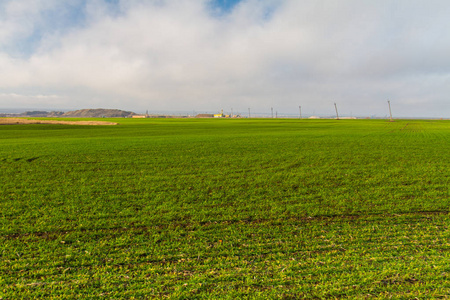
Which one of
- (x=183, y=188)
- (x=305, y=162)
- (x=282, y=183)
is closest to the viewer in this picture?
(x=183, y=188)

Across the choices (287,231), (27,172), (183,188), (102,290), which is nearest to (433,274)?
(287,231)

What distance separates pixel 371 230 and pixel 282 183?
4.54 m

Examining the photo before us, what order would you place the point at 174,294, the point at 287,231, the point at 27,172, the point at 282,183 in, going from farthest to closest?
the point at 27,172
the point at 282,183
the point at 287,231
the point at 174,294

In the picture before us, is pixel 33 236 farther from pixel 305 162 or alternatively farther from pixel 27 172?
pixel 305 162

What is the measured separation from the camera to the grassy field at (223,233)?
14.5 ft

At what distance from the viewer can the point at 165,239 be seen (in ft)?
19.8

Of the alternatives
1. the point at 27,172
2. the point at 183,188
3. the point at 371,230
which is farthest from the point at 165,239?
the point at 27,172

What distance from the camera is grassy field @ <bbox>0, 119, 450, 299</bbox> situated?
14.5 feet

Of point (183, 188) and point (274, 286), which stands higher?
point (183, 188)

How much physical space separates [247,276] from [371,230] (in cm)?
373

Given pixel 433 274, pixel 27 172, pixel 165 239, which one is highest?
pixel 27 172

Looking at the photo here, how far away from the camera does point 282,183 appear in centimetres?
1072

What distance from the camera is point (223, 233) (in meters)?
6.34

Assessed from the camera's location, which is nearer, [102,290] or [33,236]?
[102,290]
